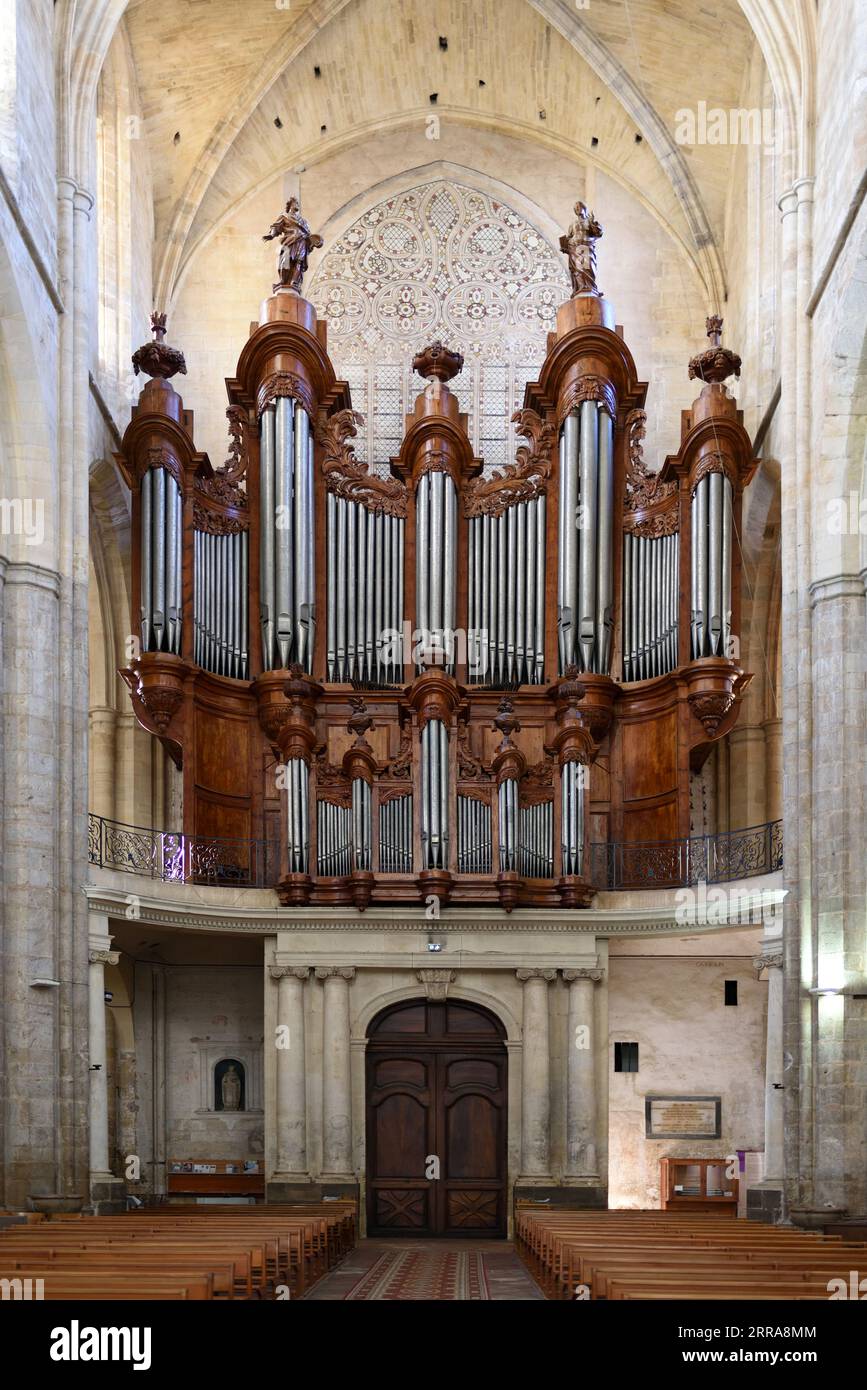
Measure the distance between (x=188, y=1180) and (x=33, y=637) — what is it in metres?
9.26

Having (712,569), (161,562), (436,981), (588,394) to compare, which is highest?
(588,394)

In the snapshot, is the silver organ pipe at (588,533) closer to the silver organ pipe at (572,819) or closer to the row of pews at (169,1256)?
the silver organ pipe at (572,819)

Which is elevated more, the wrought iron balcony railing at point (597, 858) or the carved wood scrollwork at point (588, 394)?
the carved wood scrollwork at point (588, 394)

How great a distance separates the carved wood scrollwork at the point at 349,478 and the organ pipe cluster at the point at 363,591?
11cm

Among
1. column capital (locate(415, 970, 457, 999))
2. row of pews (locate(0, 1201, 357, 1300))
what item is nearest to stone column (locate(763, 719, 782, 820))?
column capital (locate(415, 970, 457, 999))

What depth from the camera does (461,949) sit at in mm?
22641

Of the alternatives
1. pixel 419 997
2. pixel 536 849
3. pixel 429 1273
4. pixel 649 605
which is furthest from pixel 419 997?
pixel 649 605

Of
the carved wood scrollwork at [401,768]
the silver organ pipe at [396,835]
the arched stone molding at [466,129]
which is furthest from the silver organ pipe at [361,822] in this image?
A: the arched stone molding at [466,129]

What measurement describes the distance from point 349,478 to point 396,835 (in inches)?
201

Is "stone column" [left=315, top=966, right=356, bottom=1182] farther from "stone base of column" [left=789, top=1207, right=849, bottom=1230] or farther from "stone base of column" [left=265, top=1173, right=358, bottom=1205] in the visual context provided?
"stone base of column" [left=789, top=1207, right=849, bottom=1230]

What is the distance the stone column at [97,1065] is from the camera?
19.2 meters

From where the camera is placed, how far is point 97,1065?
19266 mm

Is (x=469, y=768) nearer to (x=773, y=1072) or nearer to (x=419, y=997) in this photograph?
(x=419, y=997)
